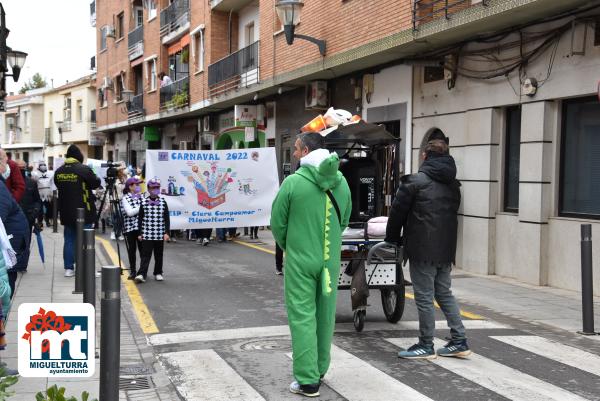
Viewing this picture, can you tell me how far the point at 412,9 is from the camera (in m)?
12.6

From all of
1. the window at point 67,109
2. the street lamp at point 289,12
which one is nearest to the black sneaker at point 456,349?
the street lamp at point 289,12

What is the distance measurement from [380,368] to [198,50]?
23189mm

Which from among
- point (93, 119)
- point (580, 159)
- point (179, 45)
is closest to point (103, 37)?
point (93, 119)

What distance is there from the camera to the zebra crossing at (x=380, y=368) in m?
5.41

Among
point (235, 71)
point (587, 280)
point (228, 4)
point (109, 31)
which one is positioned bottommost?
point (587, 280)

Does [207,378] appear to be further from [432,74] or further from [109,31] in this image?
[109,31]

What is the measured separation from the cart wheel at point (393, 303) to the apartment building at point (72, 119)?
40.7 m

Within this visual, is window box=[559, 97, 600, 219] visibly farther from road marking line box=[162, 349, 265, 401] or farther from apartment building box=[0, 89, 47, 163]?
apartment building box=[0, 89, 47, 163]

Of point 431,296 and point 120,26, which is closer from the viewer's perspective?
point 431,296

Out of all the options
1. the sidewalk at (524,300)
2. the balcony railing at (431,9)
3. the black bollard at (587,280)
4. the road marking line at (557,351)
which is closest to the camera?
the road marking line at (557,351)

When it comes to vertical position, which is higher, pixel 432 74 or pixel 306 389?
pixel 432 74

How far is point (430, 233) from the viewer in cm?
620

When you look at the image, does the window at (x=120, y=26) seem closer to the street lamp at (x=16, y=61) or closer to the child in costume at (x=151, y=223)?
the street lamp at (x=16, y=61)

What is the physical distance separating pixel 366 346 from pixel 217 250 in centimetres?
883
